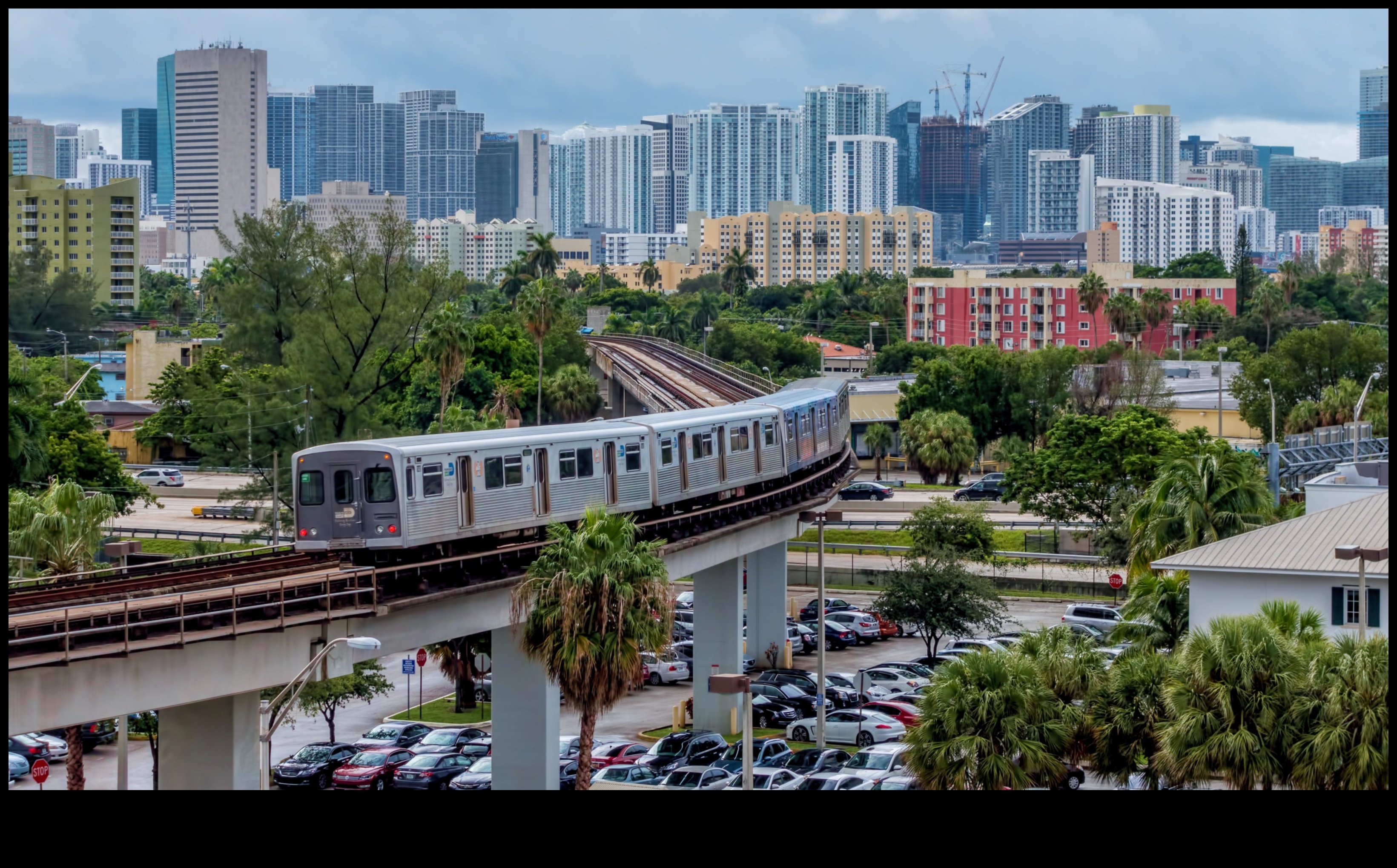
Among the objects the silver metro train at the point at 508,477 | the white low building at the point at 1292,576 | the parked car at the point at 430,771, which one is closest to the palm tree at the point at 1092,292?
the silver metro train at the point at 508,477

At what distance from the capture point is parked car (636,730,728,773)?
3588 cm

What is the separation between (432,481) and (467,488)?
37.7 inches

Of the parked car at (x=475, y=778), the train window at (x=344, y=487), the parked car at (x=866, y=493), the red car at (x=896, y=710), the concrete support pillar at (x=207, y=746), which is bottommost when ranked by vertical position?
the parked car at (x=475, y=778)

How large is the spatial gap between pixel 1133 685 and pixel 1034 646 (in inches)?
94.0

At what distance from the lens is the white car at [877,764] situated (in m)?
32.8

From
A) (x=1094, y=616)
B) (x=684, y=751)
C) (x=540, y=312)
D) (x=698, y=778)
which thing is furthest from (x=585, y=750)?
(x=540, y=312)

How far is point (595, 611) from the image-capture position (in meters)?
27.5

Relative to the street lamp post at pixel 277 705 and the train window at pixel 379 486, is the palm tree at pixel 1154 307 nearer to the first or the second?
the train window at pixel 379 486

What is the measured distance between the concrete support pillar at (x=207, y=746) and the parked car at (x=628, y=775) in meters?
11.1

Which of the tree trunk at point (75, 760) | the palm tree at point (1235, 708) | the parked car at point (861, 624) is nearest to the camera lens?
the palm tree at point (1235, 708)

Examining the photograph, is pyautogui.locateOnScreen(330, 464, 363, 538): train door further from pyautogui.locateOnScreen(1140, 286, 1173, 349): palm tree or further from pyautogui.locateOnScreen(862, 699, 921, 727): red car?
pyautogui.locateOnScreen(1140, 286, 1173, 349): palm tree

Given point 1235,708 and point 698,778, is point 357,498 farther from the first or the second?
point 1235,708

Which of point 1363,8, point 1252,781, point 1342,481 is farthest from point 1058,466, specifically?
point 1363,8
